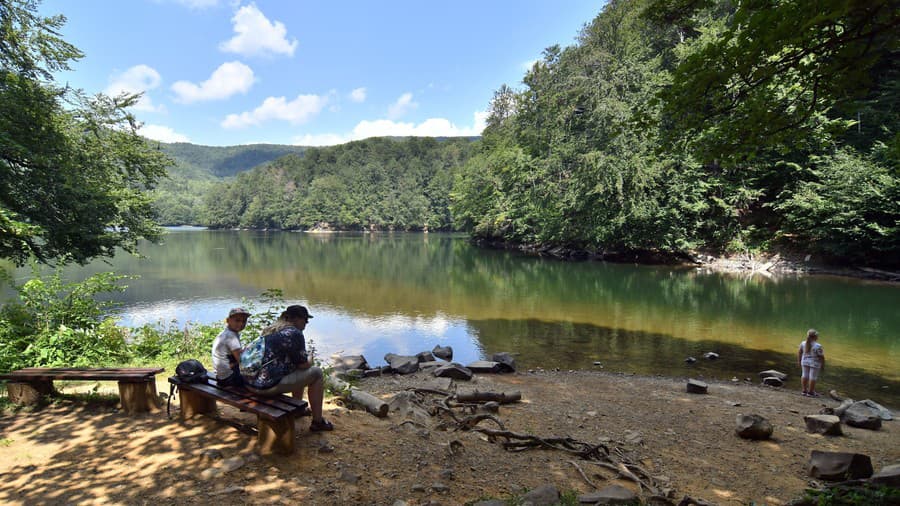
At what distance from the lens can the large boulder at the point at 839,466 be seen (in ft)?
13.1

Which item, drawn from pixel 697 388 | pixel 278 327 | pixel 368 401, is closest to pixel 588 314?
pixel 697 388

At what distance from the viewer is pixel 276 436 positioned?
3912mm

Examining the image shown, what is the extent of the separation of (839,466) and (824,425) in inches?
84.3

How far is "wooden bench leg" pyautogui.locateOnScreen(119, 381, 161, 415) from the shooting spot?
4.78 metres

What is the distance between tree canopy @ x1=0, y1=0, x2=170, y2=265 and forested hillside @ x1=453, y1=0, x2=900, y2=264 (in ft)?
33.8

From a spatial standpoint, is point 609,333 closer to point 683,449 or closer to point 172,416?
point 683,449

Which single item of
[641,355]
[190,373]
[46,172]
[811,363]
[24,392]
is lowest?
[641,355]

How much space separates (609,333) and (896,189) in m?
17.6

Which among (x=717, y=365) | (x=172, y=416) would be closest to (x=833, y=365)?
(x=717, y=365)

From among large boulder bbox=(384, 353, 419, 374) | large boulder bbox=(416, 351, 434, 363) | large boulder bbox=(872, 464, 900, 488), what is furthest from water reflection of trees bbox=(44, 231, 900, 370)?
large boulder bbox=(872, 464, 900, 488)

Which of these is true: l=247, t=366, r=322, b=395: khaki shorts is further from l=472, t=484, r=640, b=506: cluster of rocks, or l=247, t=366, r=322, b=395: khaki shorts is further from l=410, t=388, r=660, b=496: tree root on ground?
l=472, t=484, r=640, b=506: cluster of rocks

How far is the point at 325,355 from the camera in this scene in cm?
1214

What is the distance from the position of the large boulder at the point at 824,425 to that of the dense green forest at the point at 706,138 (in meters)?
3.42

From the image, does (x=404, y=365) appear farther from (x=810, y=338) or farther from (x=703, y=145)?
(x=810, y=338)
